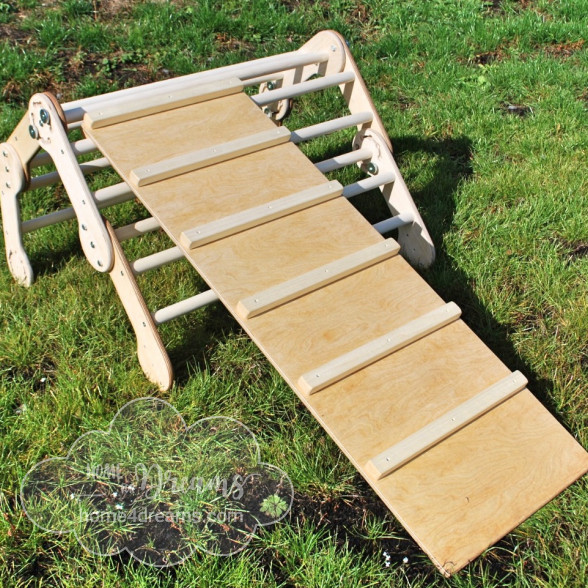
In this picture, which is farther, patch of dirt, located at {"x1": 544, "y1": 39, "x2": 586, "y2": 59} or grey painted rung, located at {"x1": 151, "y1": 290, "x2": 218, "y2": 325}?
patch of dirt, located at {"x1": 544, "y1": 39, "x2": 586, "y2": 59}

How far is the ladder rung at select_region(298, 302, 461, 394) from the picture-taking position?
2451mm

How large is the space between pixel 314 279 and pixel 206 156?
0.71 m

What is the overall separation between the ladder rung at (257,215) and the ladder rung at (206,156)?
0.30 m

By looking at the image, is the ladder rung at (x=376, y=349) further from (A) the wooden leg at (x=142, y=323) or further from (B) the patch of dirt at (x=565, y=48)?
(B) the patch of dirt at (x=565, y=48)

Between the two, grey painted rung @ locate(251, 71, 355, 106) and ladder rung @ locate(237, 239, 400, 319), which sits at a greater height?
grey painted rung @ locate(251, 71, 355, 106)

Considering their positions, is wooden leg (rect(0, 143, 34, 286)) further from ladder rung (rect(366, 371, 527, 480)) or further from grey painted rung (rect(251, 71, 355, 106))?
ladder rung (rect(366, 371, 527, 480))

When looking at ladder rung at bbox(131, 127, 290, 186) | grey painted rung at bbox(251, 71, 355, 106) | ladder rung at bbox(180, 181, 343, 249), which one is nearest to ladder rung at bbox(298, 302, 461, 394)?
ladder rung at bbox(180, 181, 343, 249)

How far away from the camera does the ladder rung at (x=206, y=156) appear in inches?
114

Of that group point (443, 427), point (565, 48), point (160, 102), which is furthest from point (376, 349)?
point (565, 48)

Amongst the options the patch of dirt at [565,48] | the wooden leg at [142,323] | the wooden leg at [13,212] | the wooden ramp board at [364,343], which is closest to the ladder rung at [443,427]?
the wooden ramp board at [364,343]

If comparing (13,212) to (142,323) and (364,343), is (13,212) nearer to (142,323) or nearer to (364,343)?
(142,323)

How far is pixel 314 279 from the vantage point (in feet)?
8.95

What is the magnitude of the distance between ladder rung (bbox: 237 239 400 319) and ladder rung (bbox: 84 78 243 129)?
40.2 inches

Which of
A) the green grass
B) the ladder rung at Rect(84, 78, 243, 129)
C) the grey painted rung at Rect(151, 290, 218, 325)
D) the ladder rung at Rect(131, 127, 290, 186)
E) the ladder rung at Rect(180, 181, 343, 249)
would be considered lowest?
the green grass
